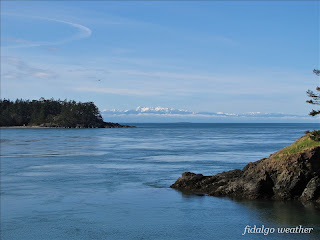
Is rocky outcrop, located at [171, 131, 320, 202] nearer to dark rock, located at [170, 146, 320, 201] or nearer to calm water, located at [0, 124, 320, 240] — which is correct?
dark rock, located at [170, 146, 320, 201]

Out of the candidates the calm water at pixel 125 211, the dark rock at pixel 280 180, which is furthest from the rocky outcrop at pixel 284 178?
the calm water at pixel 125 211

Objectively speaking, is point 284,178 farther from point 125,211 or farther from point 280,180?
point 125,211

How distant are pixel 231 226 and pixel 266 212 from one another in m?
3.06

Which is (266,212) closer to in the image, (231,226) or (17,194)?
(231,226)

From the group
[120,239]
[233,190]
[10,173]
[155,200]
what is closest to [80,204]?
[155,200]

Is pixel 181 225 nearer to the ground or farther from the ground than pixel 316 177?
nearer to the ground

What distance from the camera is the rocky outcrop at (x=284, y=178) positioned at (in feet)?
77.6

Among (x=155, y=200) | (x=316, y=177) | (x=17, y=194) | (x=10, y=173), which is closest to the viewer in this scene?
(x=316, y=177)

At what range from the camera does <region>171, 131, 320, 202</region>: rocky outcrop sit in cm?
2364

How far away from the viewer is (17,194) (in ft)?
89.6

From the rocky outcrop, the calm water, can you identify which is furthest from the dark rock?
the calm water

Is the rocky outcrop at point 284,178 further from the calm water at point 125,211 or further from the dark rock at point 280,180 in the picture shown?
the calm water at point 125,211

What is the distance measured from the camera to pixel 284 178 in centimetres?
2406

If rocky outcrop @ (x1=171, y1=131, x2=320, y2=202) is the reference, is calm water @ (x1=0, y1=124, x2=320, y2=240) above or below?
below
